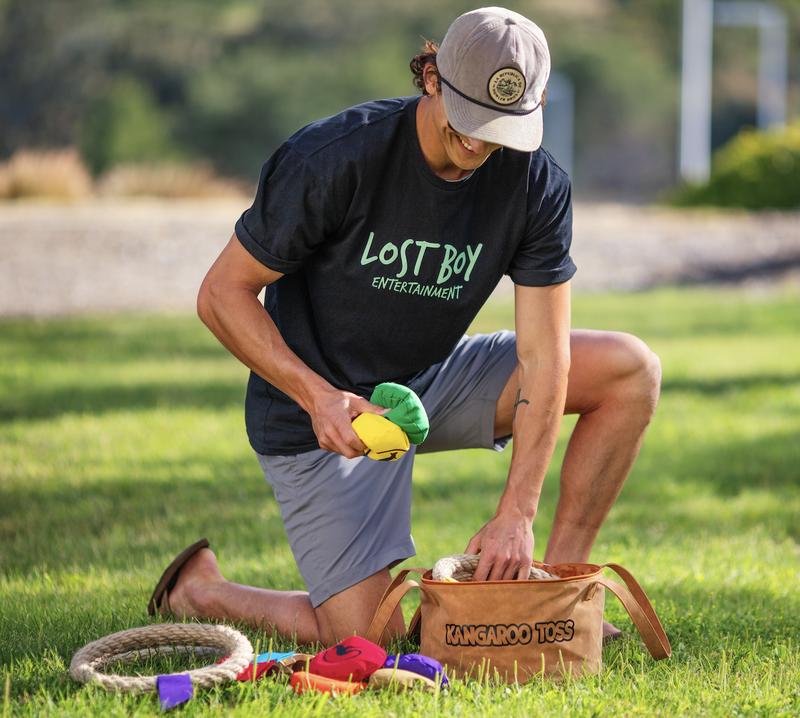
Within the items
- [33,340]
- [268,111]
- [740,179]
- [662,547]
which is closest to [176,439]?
[662,547]

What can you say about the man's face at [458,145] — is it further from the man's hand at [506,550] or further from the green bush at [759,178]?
the green bush at [759,178]

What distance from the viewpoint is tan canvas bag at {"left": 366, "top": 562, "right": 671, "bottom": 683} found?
137 inches

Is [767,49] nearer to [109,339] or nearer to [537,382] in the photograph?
[109,339]

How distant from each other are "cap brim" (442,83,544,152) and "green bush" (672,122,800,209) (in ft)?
66.5

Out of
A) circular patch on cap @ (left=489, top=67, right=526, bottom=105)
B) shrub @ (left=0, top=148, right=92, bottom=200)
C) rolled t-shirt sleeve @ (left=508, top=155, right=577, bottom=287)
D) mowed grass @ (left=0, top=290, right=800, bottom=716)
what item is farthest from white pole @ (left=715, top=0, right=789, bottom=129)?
circular patch on cap @ (left=489, top=67, right=526, bottom=105)

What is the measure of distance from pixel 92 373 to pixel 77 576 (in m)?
4.66

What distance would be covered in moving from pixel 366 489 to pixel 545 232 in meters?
0.99

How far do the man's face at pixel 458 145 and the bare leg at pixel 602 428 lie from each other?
82cm

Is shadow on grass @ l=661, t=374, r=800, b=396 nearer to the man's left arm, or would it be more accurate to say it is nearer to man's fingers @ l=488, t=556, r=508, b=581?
the man's left arm

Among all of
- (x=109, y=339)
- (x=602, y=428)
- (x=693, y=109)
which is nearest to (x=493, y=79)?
(x=602, y=428)

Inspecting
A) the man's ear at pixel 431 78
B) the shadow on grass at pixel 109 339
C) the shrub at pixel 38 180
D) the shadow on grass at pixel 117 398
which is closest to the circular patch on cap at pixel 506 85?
the man's ear at pixel 431 78

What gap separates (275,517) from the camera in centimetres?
588

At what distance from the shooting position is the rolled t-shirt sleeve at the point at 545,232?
12.9ft

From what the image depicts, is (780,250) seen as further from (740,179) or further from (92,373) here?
(92,373)
